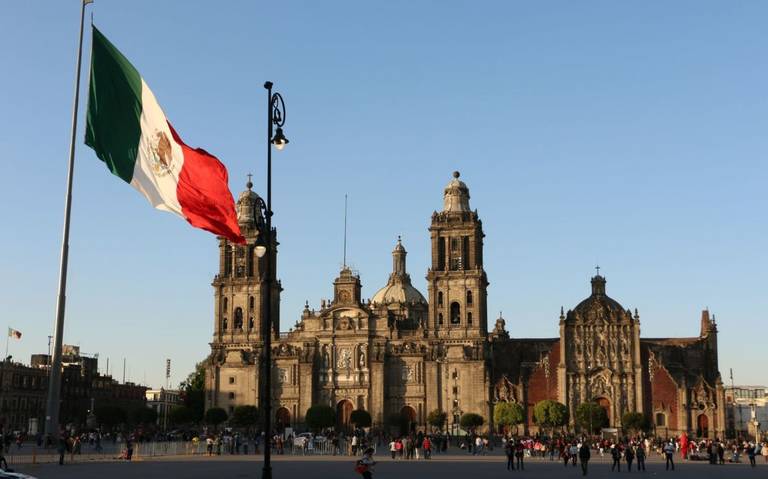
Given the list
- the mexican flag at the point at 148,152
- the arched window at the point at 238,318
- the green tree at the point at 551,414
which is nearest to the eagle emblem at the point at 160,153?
the mexican flag at the point at 148,152

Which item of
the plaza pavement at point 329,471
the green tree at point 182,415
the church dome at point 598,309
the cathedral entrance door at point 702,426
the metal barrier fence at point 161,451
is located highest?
the church dome at point 598,309

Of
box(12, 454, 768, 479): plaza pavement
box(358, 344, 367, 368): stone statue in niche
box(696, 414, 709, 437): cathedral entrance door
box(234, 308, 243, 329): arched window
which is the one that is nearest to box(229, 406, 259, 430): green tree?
box(234, 308, 243, 329): arched window

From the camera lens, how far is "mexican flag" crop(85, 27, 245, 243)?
86.5 ft

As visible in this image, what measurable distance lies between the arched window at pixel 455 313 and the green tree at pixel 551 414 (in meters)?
13.9

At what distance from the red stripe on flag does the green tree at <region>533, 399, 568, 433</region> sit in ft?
229

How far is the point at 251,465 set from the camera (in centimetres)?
4584

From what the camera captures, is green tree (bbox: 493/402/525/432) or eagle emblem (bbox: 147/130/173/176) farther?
green tree (bbox: 493/402/525/432)

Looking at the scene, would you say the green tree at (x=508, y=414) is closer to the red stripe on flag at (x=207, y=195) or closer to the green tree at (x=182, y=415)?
the green tree at (x=182, y=415)

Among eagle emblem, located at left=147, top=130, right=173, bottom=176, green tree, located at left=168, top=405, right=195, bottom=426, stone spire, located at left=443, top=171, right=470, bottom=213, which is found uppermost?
stone spire, located at left=443, top=171, right=470, bottom=213

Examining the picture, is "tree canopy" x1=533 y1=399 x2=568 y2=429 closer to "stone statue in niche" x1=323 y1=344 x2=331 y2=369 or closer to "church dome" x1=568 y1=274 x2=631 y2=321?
"church dome" x1=568 y1=274 x2=631 y2=321

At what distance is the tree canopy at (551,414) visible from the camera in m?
91.9

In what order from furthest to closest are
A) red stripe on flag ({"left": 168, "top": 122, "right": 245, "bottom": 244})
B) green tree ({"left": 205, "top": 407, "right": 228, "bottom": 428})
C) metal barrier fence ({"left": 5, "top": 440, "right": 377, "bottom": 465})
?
green tree ({"left": 205, "top": 407, "right": 228, "bottom": 428}) → metal barrier fence ({"left": 5, "top": 440, "right": 377, "bottom": 465}) → red stripe on flag ({"left": 168, "top": 122, "right": 245, "bottom": 244})

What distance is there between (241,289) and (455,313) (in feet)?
78.8

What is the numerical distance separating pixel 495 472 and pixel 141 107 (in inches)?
943
